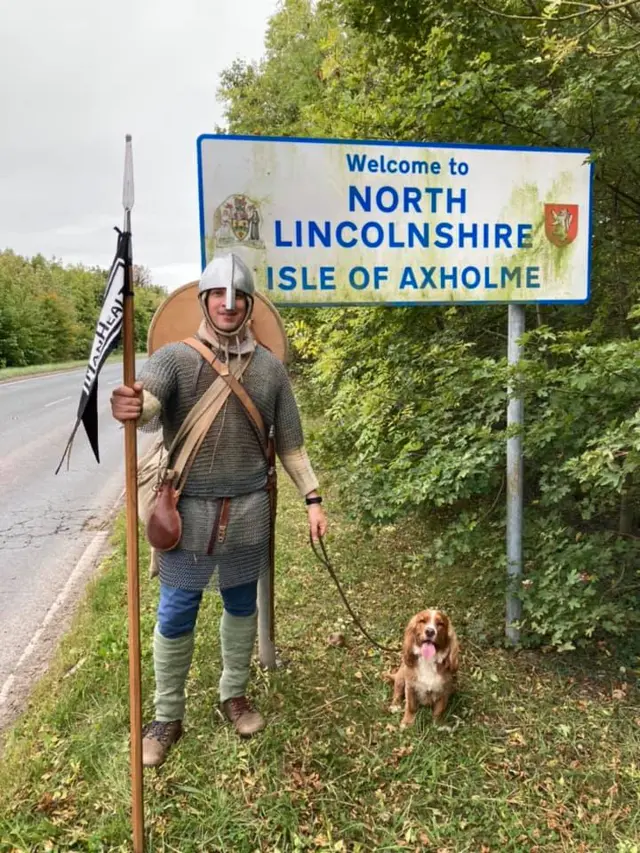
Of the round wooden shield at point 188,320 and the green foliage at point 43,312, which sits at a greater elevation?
the green foliage at point 43,312

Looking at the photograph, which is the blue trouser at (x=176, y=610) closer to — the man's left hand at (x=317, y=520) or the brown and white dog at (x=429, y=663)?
the man's left hand at (x=317, y=520)

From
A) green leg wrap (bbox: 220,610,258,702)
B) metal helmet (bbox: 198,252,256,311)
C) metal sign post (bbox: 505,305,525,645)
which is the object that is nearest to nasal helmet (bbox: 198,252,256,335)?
metal helmet (bbox: 198,252,256,311)

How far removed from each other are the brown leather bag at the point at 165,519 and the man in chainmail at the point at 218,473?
0.06 metres

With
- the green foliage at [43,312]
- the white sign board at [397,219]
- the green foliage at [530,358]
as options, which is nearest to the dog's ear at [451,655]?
the green foliage at [530,358]

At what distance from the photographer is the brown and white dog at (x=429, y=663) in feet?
9.19

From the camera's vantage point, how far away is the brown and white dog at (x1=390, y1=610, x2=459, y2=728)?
2.80 meters

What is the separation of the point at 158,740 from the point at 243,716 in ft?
1.25

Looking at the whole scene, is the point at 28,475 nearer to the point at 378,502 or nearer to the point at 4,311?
the point at 378,502

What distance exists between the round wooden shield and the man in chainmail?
17cm

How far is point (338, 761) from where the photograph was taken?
8.63 feet

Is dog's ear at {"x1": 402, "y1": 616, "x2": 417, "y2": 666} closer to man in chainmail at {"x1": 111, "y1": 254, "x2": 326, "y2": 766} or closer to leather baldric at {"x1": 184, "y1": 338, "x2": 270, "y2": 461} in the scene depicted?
man in chainmail at {"x1": 111, "y1": 254, "x2": 326, "y2": 766}

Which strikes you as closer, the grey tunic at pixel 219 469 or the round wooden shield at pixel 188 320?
the grey tunic at pixel 219 469

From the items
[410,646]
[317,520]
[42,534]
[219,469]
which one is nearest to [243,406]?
[219,469]

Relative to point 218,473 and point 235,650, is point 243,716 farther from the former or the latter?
point 218,473
